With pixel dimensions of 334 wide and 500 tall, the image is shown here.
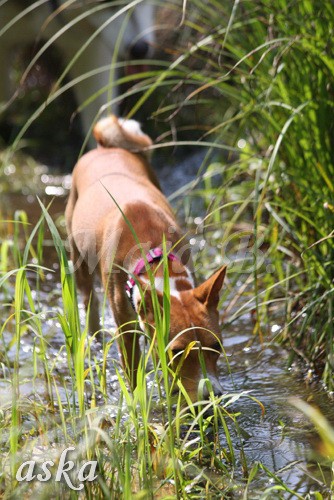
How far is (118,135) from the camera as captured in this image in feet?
15.7

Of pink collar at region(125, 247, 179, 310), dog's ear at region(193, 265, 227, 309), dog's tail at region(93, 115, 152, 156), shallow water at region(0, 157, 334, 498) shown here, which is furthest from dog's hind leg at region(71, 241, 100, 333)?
dog's ear at region(193, 265, 227, 309)

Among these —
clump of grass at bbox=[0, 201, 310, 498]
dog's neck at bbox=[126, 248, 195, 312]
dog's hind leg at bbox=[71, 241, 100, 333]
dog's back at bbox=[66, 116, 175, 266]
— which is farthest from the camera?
dog's hind leg at bbox=[71, 241, 100, 333]

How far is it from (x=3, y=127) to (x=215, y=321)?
6724mm

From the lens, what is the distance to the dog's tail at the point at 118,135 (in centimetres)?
479

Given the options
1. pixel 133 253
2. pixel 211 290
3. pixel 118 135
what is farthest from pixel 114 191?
pixel 211 290

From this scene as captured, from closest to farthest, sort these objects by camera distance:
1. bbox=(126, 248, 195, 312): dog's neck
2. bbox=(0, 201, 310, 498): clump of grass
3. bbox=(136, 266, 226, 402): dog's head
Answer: bbox=(0, 201, 310, 498): clump of grass
bbox=(136, 266, 226, 402): dog's head
bbox=(126, 248, 195, 312): dog's neck

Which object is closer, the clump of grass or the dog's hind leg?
the clump of grass

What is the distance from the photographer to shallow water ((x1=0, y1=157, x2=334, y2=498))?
3168mm

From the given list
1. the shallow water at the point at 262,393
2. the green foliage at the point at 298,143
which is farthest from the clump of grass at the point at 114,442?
the green foliage at the point at 298,143

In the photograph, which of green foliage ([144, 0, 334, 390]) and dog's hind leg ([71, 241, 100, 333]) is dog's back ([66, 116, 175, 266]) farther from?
green foliage ([144, 0, 334, 390])

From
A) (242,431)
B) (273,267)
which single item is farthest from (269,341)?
(242,431)

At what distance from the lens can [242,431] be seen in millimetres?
3434

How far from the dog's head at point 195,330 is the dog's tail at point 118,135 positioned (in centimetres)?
152

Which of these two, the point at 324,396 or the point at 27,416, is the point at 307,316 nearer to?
the point at 324,396
